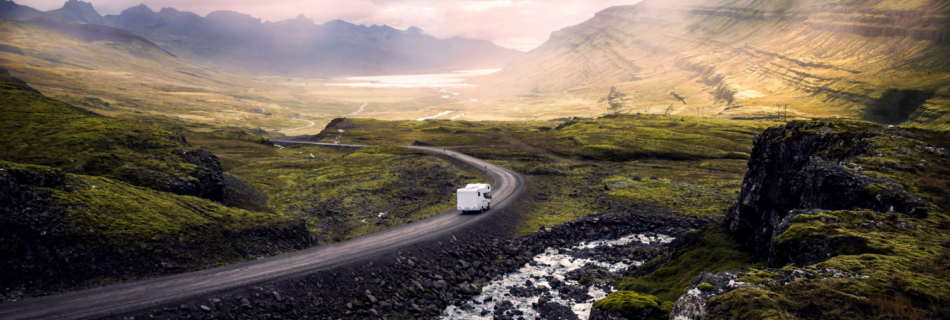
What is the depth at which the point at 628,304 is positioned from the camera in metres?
24.5

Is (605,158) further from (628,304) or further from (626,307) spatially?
(626,307)

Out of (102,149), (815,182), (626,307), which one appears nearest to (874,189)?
(815,182)

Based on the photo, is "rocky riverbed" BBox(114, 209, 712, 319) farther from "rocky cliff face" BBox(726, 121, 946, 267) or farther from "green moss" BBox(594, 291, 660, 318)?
"rocky cliff face" BBox(726, 121, 946, 267)

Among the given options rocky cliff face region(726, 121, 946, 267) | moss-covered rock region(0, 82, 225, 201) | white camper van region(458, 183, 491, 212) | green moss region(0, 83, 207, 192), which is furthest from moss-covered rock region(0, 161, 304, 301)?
rocky cliff face region(726, 121, 946, 267)

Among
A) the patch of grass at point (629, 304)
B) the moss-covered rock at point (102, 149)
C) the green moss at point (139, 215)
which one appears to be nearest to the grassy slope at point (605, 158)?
the patch of grass at point (629, 304)

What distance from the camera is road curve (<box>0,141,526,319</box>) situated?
2455 centimetres

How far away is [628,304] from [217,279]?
28080mm

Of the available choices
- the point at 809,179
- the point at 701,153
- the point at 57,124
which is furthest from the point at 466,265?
the point at 701,153

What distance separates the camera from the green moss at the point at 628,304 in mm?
24016

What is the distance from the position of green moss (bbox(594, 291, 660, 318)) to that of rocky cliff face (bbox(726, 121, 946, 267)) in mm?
7369

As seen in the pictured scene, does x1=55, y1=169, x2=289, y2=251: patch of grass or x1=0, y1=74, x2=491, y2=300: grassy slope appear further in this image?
x1=55, y1=169, x2=289, y2=251: patch of grass

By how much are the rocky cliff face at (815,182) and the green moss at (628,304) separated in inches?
290

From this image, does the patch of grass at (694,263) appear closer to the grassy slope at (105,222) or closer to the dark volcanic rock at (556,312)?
the dark volcanic rock at (556,312)

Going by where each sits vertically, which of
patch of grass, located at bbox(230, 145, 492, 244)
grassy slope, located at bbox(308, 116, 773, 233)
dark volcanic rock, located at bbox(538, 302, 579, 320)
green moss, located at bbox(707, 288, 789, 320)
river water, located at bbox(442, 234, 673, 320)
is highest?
green moss, located at bbox(707, 288, 789, 320)
